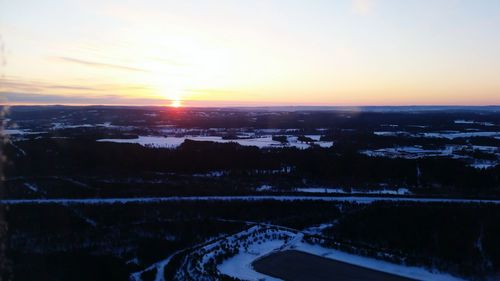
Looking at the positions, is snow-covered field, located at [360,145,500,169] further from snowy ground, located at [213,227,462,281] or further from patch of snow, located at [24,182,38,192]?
patch of snow, located at [24,182,38,192]

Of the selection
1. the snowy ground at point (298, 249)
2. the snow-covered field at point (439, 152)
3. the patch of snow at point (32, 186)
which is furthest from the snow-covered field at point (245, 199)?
the snow-covered field at point (439, 152)

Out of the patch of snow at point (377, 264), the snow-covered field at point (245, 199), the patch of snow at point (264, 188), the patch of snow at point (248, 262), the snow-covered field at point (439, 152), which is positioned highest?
the snow-covered field at point (439, 152)

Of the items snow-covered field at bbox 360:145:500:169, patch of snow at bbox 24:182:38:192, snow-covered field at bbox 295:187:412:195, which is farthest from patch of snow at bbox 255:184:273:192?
snow-covered field at bbox 360:145:500:169

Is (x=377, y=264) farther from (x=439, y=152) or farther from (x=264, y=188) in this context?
(x=439, y=152)

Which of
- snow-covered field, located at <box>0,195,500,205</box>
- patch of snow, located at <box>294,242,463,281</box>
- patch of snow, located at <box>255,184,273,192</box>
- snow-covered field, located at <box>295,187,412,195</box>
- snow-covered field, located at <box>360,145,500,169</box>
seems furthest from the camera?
snow-covered field, located at <box>360,145,500,169</box>

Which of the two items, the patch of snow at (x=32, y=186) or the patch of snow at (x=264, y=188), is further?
the patch of snow at (x=264, y=188)

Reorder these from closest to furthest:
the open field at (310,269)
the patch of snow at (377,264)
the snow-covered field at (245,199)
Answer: the open field at (310,269), the patch of snow at (377,264), the snow-covered field at (245,199)

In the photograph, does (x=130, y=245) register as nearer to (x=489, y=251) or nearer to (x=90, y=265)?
(x=90, y=265)

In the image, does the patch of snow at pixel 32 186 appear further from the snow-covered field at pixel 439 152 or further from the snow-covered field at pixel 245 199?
the snow-covered field at pixel 439 152
